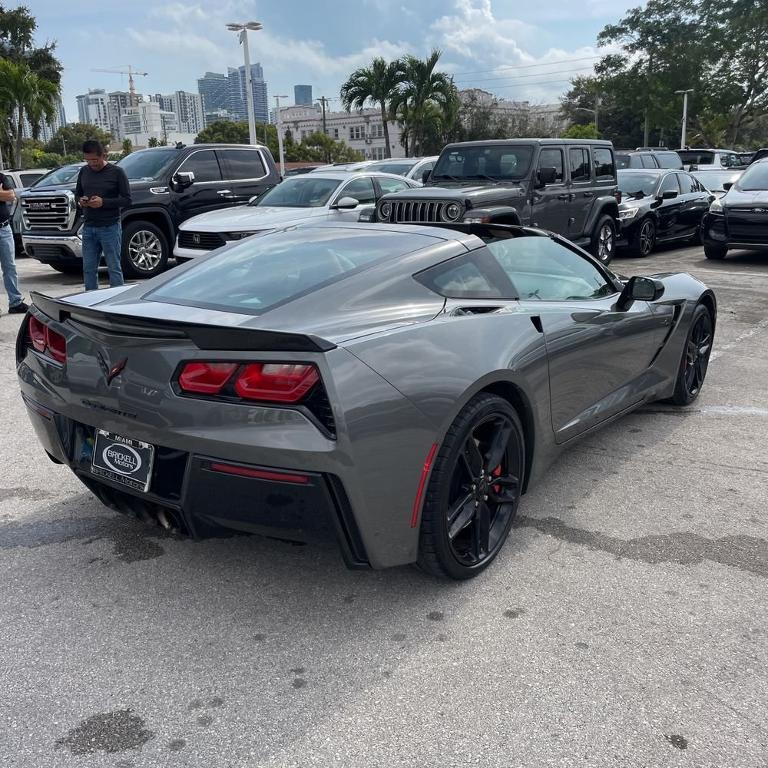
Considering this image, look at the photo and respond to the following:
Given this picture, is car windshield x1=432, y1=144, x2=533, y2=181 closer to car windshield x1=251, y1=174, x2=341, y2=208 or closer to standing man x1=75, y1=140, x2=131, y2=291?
car windshield x1=251, y1=174, x2=341, y2=208

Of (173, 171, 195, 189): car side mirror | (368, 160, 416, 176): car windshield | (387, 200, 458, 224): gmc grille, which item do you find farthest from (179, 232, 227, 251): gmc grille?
(368, 160, 416, 176): car windshield

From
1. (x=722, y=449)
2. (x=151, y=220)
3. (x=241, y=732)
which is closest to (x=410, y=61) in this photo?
→ (x=151, y=220)

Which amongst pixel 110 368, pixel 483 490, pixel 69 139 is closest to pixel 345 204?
pixel 483 490

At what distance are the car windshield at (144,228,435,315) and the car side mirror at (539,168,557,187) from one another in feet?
24.0

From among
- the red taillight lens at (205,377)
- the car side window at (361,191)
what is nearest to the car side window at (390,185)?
the car side window at (361,191)

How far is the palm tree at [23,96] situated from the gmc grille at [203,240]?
2697 cm

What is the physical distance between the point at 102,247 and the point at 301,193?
339cm

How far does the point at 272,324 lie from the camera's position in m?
2.84

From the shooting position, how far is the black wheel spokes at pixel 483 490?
3.11m

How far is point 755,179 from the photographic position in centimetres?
1315

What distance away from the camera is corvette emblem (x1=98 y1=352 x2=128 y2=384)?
2820 mm

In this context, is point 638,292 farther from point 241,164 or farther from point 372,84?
point 372,84

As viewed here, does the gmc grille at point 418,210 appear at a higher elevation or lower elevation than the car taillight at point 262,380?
higher

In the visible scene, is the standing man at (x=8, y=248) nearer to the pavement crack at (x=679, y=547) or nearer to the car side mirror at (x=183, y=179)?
the car side mirror at (x=183, y=179)
